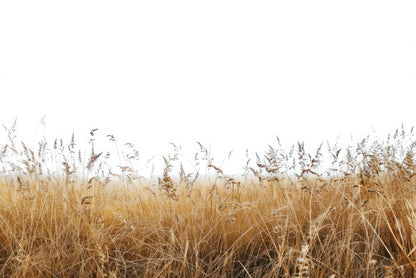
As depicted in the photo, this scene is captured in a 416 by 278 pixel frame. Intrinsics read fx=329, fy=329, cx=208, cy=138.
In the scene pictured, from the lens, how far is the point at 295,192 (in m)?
3.22

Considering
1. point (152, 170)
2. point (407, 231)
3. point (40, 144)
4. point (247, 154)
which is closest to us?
point (407, 231)

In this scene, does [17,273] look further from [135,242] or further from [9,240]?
[135,242]

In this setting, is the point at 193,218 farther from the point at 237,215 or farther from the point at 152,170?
the point at 152,170

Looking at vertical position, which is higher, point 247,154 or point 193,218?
point 247,154

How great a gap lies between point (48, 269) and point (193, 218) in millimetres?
1019

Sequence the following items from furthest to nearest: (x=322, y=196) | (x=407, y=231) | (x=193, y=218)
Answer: (x=322, y=196) < (x=193, y=218) < (x=407, y=231)

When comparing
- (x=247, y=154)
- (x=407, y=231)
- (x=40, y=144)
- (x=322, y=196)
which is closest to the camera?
(x=407, y=231)

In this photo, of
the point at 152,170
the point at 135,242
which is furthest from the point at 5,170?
the point at 135,242

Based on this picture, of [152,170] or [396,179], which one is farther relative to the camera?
[152,170]

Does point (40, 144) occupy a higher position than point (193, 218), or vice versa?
point (40, 144)

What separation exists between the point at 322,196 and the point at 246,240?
1.12 meters

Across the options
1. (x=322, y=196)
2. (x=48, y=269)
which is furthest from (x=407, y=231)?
(x=48, y=269)

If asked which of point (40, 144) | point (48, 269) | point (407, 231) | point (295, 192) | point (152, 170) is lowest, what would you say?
point (48, 269)

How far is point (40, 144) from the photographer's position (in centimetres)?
297
